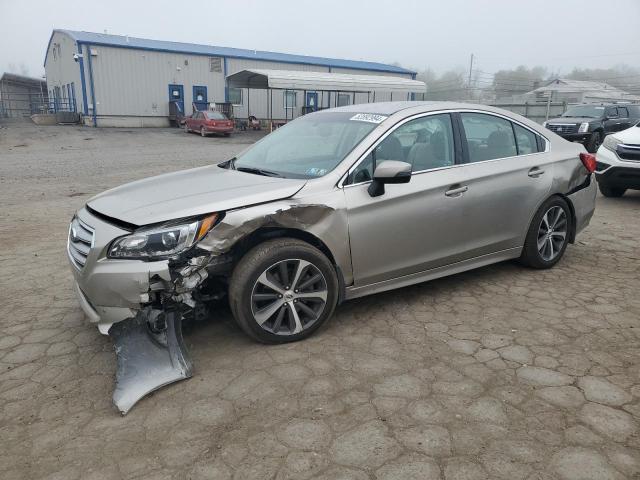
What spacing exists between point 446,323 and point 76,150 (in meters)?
18.1

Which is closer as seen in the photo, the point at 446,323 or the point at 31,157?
the point at 446,323

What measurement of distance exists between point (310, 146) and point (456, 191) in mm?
1245

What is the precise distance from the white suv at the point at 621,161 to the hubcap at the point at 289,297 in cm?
693

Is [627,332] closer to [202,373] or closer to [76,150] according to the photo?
[202,373]

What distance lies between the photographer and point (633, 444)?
7.97 ft

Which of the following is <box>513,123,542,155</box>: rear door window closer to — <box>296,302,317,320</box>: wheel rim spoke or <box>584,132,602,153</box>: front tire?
<box>296,302,317,320</box>: wheel rim spoke

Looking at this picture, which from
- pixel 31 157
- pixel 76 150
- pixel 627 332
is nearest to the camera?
pixel 627 332

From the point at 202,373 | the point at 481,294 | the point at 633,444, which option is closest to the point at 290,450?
the point at 202,373

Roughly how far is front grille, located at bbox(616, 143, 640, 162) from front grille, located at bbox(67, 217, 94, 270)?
321 inches

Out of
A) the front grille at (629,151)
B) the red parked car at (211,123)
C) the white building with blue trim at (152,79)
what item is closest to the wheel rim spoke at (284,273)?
the front grille at (629,151)

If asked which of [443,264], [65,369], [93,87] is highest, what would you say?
[93,87]

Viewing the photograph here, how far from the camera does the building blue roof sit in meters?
29.2

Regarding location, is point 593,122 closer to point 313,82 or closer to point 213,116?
point 313,82

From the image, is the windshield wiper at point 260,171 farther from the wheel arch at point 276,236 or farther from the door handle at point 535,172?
the door handle at point 535,172
